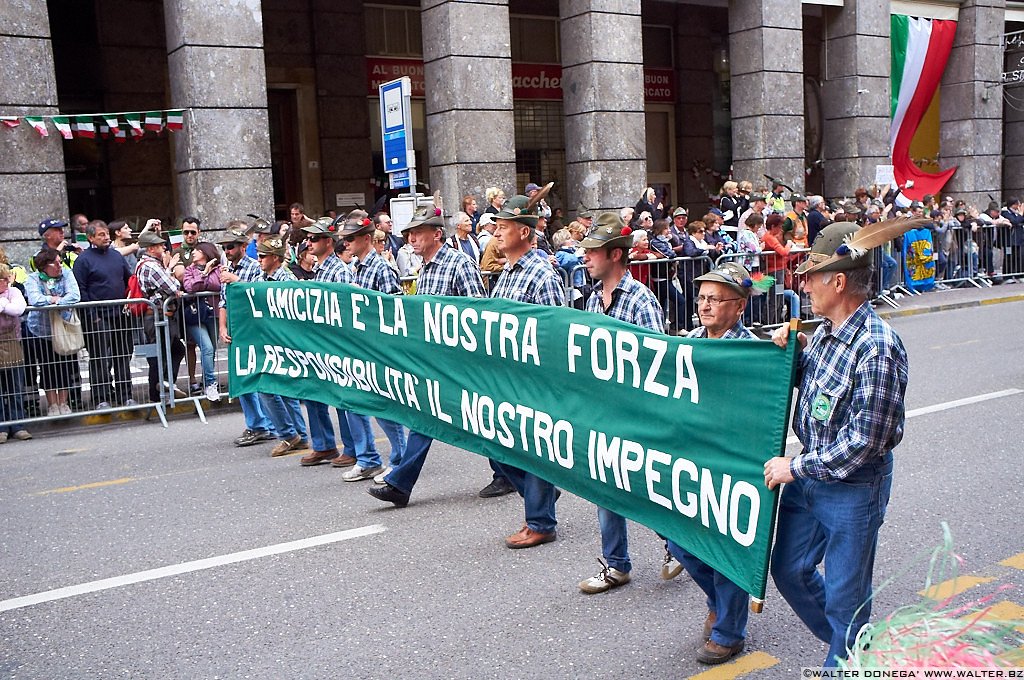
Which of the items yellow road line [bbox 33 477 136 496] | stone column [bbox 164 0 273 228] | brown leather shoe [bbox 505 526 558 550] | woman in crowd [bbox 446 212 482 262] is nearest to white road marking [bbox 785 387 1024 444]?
brown leather shoe [bbox 505 526 558 550]

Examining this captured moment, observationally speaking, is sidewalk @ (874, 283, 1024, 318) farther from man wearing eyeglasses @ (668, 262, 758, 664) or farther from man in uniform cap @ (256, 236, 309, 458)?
man wearing eyeglasses @ (668, 262, 758, 664)

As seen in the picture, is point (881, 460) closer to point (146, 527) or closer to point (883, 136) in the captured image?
point (146, 527)

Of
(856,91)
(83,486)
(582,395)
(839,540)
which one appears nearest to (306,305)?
(83,486)

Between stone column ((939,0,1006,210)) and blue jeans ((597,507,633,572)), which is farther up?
stone column ((939,0,1006,210))

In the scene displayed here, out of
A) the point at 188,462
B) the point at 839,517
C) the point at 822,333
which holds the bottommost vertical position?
the point at 188,462

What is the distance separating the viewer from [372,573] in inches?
226

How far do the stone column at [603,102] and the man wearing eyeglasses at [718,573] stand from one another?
14148mm

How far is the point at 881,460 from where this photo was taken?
3.68 meters

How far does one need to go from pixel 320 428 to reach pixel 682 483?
15.3 feet

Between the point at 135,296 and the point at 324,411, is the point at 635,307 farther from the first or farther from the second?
the point at 135,296

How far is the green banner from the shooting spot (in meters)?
4.03

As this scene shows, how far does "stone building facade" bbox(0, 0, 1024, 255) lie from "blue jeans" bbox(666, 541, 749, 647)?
1207cm

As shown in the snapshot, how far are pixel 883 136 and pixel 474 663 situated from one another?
68.5ft

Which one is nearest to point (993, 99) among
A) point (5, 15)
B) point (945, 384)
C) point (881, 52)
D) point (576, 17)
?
point (881, 52)
